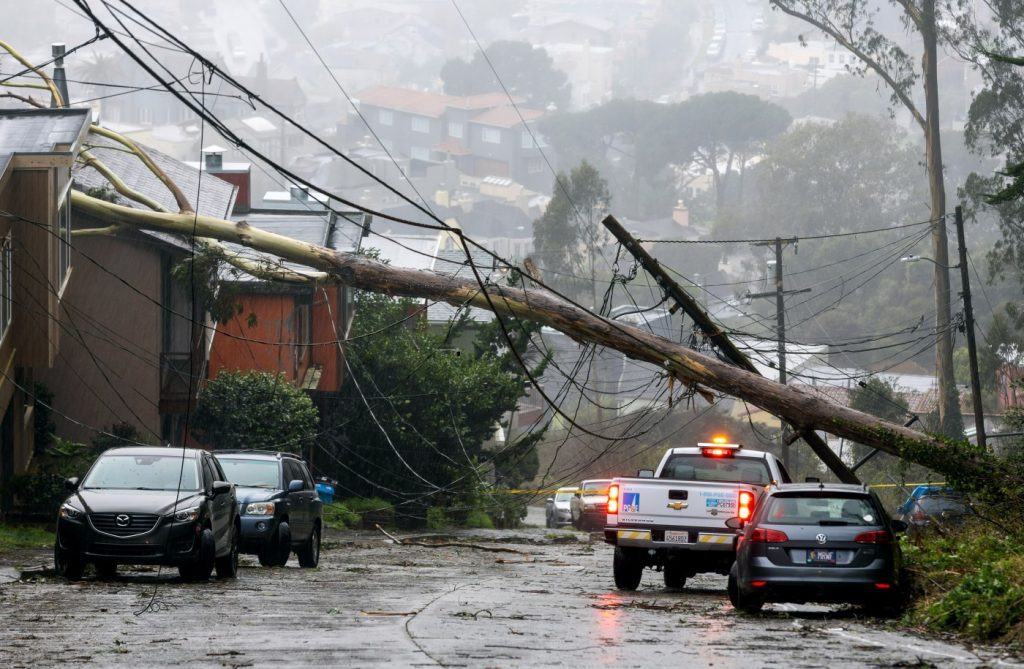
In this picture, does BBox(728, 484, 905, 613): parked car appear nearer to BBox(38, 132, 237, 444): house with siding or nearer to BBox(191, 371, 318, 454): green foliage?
BBox(38, 132, 237, 444): house with siding

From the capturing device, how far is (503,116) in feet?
533

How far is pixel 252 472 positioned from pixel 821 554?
30.2ft

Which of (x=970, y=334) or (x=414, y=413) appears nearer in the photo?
(x=970, y=334)

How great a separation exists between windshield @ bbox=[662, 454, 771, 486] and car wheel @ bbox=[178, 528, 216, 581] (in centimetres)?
585

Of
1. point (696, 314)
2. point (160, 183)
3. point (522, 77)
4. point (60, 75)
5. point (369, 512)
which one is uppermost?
point (522, 77)

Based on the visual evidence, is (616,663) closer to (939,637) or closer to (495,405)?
(939,637)

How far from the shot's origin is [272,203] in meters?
52.5

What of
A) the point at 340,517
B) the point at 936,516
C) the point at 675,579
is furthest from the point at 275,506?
the point at 340,517

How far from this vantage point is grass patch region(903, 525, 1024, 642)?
499 inches

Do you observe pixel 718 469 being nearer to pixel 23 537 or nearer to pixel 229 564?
pixel 229 564

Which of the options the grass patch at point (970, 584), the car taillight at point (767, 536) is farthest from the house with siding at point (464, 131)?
the car taillight at point (767, 536)

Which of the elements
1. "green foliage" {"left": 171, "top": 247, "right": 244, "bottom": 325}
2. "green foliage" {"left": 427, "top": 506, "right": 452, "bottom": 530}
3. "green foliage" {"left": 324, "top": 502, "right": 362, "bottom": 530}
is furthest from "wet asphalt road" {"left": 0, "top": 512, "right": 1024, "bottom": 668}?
"green foliage" {"left": 427, "top": 506, "right": 452, "bottom": 530}

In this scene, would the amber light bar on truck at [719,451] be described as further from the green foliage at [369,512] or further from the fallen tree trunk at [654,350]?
the green foliage at [369,512]

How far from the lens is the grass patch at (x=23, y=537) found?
22.5 m
